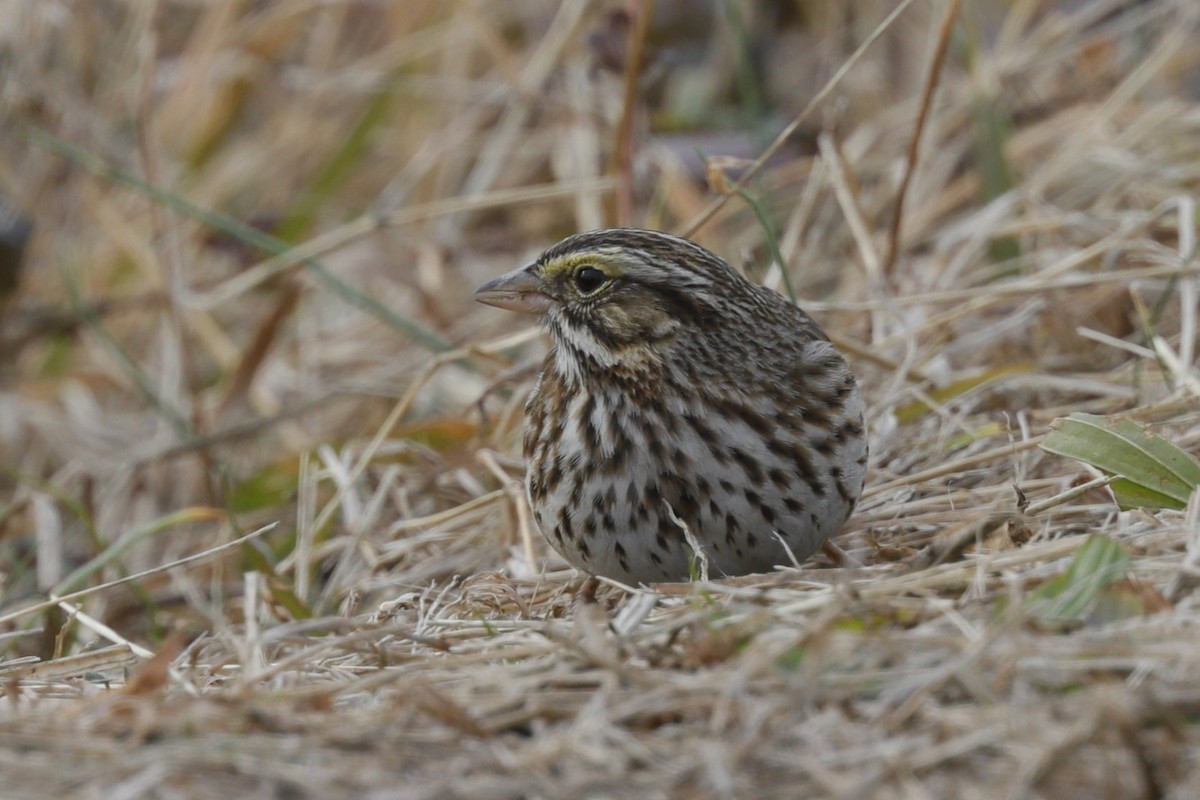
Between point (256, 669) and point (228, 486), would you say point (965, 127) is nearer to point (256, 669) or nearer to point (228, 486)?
point (228, 486)

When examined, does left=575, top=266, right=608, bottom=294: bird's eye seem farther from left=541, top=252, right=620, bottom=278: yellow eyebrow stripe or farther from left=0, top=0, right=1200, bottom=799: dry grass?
left=0, top=0, right=1200, bottom=799: dry grass

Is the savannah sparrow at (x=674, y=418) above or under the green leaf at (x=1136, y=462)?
above

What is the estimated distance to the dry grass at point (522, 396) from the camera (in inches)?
91.0

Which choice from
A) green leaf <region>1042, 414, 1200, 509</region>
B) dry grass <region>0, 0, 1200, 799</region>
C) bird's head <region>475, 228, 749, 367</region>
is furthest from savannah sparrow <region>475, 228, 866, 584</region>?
green leaf <region>1042, 414, 1200, 509</region>

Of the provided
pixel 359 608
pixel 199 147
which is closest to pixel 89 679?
pixel 359 608

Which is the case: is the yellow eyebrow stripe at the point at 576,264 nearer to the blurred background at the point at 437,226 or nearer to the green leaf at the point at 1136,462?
the blurred background at the point at 437,226

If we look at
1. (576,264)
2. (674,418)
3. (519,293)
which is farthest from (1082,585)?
(519,293)

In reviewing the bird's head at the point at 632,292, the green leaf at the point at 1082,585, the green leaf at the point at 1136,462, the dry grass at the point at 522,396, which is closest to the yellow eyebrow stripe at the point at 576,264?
the bird's head at the point at 632,292

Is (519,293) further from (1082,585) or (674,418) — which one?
(1082,585)

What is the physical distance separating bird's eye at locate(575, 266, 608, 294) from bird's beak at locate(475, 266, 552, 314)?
0.29ft

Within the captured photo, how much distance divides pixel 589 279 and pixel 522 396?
1.23 meters

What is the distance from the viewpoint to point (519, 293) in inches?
140

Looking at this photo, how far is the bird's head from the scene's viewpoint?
134 inches

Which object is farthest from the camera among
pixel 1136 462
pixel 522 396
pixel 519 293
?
pixel 522 396
